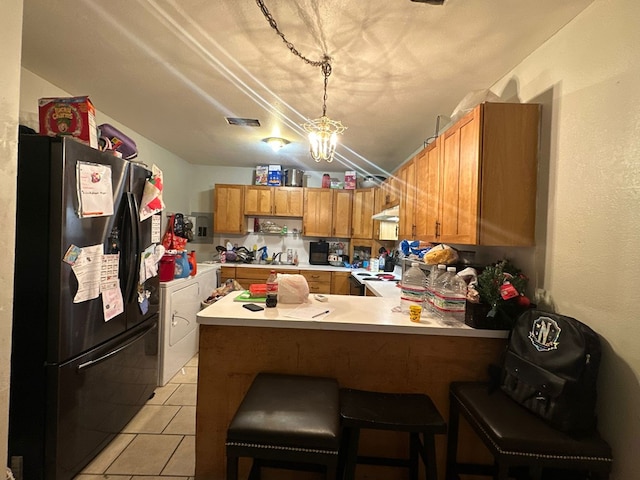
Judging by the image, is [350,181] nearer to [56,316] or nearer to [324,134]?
[324,134]

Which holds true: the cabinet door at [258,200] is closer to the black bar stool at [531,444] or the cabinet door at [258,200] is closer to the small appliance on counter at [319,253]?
the small appliance on counter at [319,253]

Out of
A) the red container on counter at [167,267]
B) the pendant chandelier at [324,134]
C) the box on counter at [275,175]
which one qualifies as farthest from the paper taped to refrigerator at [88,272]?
the box on counter at [275,175]

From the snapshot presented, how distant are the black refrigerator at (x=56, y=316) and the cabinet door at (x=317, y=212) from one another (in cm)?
297

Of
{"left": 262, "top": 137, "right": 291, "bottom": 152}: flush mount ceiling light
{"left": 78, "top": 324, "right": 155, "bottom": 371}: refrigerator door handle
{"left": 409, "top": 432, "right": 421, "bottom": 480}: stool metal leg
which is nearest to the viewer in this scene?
{"left": 409, "top": 432, "right": 421, "bottom": 480}: stool metal leg

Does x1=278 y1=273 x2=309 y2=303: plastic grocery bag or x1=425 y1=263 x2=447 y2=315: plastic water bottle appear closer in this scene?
x1=425 y1=263 x2=447 y2=315: plastic water bottle

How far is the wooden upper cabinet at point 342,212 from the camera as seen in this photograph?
4.48 meters

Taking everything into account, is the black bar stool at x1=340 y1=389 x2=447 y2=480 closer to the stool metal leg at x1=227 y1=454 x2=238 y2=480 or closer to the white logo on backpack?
the stool metal leg at x1=227 y1=454 x2=238 y2=480

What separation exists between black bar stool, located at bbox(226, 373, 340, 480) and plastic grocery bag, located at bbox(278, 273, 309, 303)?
0.66m

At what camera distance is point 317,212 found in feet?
14.7

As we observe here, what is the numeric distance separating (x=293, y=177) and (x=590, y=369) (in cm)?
398

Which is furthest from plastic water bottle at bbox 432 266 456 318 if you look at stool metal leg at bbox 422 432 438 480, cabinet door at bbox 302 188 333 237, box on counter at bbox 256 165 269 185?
box on counter at bbox 256 165 269 185

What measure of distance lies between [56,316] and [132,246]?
1.78ft

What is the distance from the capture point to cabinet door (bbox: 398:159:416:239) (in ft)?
8.42

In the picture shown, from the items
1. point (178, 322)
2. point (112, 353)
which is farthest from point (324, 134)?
point (178, 322)
